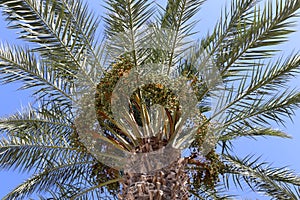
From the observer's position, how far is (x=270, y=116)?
19.9 feet

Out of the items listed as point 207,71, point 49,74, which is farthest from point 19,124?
point 207,71

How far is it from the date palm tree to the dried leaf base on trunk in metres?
0.02

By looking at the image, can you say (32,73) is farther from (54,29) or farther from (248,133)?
(248,133)

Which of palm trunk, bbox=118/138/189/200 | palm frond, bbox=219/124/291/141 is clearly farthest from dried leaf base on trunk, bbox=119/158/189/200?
palm frond, bbox=219/124/291/141

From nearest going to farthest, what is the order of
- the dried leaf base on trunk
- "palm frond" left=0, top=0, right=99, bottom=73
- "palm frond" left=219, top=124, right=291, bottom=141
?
the dried leaf base on trunk
"palm frond" left=0, top=0, right=99, bottom=73
"palm frond" left=219, top=124, right=291, bottom=141

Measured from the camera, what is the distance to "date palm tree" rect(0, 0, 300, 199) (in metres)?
5.40

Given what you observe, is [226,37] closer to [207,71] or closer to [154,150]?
[207,71]

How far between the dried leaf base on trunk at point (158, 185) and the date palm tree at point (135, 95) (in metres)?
0.02

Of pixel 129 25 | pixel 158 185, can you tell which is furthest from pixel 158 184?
pixel 129 25

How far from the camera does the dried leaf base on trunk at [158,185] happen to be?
15.1 ft

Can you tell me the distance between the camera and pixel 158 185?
463 centimetres

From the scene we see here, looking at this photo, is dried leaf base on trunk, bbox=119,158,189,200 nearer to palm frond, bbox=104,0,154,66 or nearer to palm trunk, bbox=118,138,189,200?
palm trunk, bbox=118,138,189,200

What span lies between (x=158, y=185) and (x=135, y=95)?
5.26 feet

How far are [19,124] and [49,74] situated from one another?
1.00m
